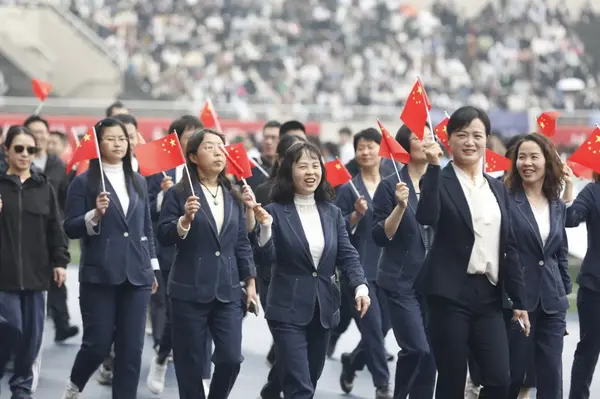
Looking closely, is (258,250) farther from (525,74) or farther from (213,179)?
(525,74)

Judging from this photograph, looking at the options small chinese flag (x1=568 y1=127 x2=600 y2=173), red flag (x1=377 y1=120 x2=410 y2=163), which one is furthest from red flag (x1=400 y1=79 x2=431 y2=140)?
small chinese flag (x1=568 y1=127 x2=600 y2=173)

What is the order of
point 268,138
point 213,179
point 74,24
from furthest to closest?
point 74,24
point 268,138
point 213,179

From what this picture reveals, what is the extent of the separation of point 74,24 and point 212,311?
25.5m

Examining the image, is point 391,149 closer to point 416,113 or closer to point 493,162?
point 416,113

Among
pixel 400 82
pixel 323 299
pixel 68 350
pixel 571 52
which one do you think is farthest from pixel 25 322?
pixel 571 52

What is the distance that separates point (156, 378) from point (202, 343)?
2388 mm

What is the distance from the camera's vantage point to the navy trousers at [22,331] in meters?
9.88

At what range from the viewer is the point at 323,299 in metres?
8.71

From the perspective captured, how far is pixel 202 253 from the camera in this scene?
29.7ft

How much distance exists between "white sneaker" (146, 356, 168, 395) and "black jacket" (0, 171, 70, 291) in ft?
4.89

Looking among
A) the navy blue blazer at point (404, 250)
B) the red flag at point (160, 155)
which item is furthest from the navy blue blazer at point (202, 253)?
the navy blue blazer at point (404, 250)

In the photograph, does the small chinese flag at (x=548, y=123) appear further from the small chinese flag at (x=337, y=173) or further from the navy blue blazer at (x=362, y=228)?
the small chinese flag at (x=337, y=173)

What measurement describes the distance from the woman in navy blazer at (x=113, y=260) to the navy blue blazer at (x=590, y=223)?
2.85 meters

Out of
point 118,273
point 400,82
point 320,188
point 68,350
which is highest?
point 400,82
